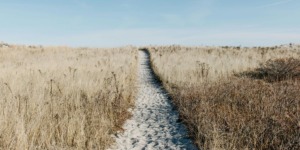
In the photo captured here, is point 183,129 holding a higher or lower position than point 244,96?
lower

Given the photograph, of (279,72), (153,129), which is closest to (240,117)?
(153,129)

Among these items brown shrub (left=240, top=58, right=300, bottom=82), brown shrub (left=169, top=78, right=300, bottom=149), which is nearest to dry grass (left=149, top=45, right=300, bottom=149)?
brown shrub (left=169, top=78, right=300, bottom=149)

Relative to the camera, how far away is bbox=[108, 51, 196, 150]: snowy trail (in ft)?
20.9

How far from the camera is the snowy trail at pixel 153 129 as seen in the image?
20.9 ft

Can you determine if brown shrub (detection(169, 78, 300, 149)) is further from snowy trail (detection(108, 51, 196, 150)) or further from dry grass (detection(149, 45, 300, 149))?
snowy trail (detection(108, 51, 196, 150))

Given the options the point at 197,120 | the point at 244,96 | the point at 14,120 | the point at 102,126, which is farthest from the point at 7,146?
the point at 244,96

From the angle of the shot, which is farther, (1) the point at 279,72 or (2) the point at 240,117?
(1) the point at 279,72

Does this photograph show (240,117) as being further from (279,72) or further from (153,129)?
(279,72)

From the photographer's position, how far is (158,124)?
314 inches

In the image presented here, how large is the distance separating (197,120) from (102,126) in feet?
6.85

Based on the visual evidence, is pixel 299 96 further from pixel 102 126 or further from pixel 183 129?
pixel 102 126

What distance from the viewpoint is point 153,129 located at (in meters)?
7.54

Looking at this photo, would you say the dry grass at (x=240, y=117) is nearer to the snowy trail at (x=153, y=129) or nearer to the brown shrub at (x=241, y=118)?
the brown shrub at (x=241, y=118)

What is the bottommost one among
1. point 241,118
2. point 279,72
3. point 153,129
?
point 153,129
